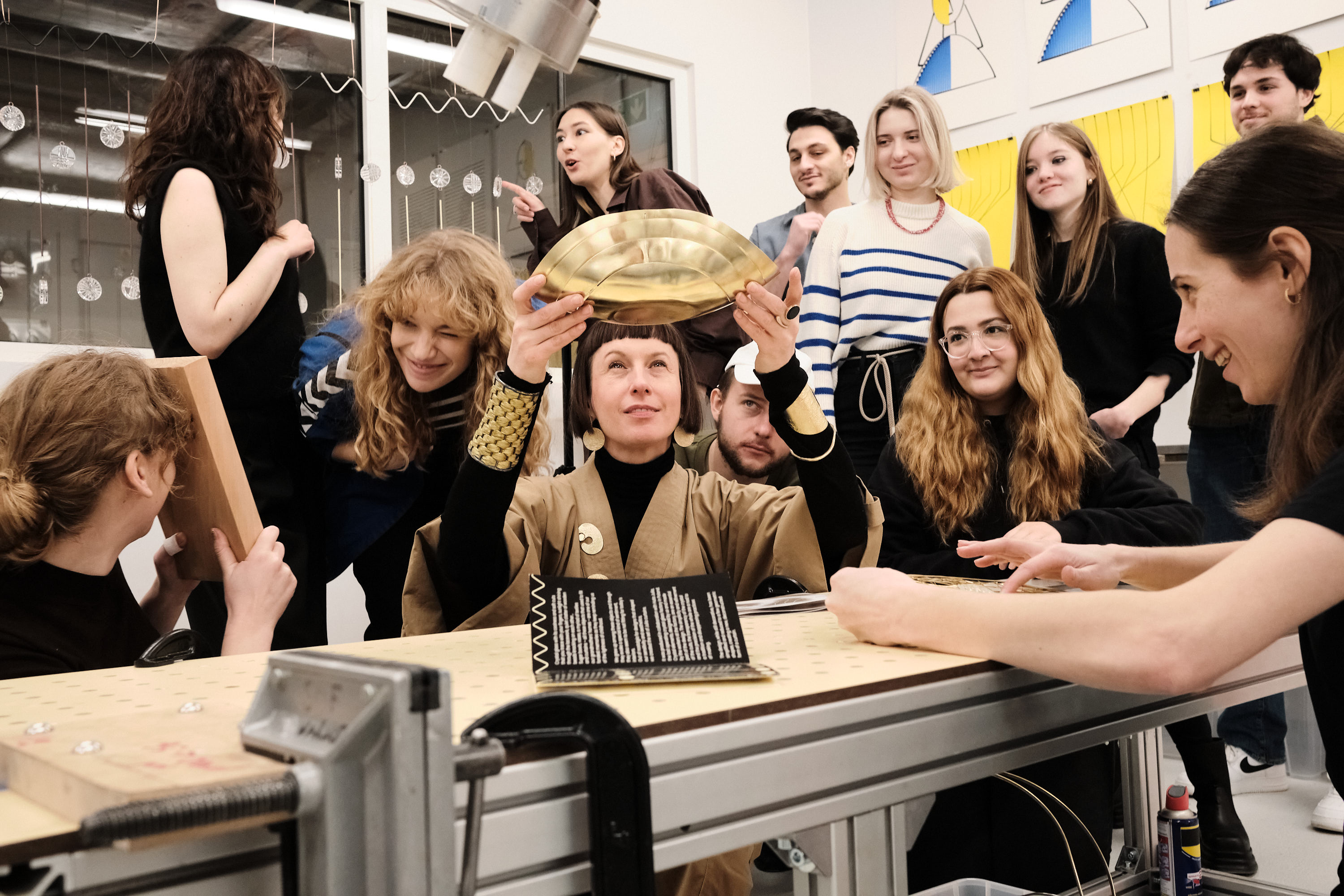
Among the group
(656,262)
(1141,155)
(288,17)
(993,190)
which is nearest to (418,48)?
(288,17)

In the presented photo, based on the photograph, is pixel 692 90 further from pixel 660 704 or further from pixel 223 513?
pixel 660 704

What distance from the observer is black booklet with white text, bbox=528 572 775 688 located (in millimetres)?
827

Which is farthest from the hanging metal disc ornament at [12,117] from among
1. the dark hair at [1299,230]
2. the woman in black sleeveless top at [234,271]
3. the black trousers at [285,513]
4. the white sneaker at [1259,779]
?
the white sneaker at [1259,779]

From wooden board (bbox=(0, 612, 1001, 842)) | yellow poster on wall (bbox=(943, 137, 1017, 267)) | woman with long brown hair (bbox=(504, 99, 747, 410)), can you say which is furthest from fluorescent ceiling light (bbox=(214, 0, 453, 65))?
wooden board (bbox=(0, 612, 1001, 842))

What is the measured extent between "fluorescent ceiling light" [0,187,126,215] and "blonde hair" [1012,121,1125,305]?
2370 mm

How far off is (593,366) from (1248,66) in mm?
2005

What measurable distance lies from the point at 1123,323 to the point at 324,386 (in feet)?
5.92

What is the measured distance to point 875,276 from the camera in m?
2.65

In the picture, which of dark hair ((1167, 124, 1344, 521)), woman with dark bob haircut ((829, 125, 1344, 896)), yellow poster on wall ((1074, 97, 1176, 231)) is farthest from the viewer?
yellow poster on wall ((1074, 97, 1176, 231))

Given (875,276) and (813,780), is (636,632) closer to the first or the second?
(813,780)

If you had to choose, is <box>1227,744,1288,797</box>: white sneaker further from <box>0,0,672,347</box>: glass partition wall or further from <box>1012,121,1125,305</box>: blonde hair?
<box>0,0,672,347</box>: glass partition wall

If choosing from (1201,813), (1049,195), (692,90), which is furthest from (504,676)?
(692,90)

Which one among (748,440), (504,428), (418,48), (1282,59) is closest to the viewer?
(504,428)

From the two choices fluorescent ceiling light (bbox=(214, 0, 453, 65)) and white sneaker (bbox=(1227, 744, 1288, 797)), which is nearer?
white sneaker (bbox=(1227, 744, 1288, 797))
